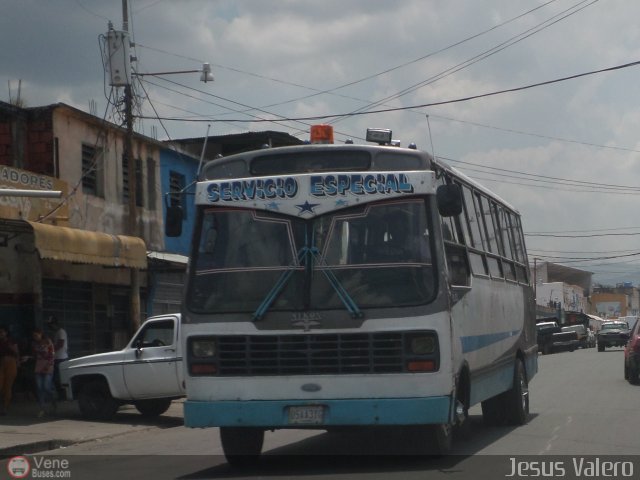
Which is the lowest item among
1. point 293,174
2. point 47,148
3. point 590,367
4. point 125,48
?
point 590,367

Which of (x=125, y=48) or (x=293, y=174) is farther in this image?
(x=125, y=48)

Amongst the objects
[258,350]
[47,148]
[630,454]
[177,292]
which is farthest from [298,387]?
[177,292]

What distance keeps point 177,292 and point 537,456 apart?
1984 cm

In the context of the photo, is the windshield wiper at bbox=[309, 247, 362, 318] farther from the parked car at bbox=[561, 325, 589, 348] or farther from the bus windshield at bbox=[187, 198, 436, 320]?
the parked car at bbox=[561, 325, 589, 348]

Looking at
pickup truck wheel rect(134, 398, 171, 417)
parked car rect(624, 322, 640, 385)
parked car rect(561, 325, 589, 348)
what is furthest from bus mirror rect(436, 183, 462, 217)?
parked car rect(561, 325, 589, 348)

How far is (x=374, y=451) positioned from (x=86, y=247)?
9.53m

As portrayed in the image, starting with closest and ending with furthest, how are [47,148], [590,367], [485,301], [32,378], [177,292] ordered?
[485,301], [32,378], [47,148], [177,292], [590,367]

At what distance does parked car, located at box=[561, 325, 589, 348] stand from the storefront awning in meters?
40.6

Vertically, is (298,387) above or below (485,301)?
below

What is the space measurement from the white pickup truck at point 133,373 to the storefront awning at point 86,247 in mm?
1997

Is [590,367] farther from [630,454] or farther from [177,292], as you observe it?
[630,454]

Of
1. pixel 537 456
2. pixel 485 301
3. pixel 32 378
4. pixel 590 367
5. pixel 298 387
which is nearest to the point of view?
pixel 298 387

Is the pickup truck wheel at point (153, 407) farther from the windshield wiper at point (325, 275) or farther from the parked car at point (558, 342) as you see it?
the parked car at point (558, 342)

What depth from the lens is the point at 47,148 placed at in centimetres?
2294
